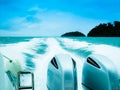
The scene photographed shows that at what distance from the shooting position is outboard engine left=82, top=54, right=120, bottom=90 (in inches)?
126

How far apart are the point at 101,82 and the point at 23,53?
130 inches

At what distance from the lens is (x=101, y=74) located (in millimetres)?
3352

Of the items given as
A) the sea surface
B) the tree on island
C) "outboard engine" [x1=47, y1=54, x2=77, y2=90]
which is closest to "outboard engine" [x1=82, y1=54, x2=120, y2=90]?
"outboard engine" [x1=47, y1=54, x2=77, y2=90]

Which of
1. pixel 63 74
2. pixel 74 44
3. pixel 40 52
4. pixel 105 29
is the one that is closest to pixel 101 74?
pixel 63 74

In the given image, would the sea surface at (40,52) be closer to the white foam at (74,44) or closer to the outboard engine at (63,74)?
the white foam at (74,44)

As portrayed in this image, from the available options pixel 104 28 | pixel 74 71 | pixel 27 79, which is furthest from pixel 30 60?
pixel 104 28

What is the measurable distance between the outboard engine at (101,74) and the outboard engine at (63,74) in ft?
1.06

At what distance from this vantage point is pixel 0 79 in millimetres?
3619

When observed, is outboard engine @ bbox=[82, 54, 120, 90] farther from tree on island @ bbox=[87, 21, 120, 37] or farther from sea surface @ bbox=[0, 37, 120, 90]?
tree on island @ bbox=[87, 21, 120, 37]

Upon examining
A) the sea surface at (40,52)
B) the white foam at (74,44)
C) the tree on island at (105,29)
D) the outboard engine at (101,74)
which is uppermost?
the tree on island at (105,29)

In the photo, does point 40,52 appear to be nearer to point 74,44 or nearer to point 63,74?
point 74,44

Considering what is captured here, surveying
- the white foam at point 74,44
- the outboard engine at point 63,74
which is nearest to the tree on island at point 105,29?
the white foam at point 74,44

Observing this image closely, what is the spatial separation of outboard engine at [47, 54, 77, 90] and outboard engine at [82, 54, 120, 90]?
324 millimetres

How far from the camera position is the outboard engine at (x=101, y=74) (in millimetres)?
3201
